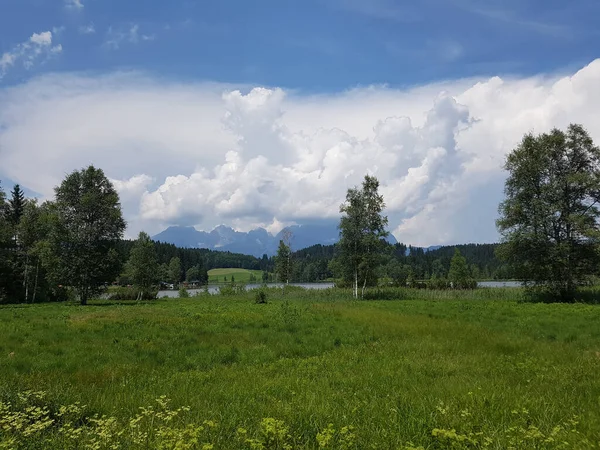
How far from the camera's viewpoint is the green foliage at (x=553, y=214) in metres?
35.8

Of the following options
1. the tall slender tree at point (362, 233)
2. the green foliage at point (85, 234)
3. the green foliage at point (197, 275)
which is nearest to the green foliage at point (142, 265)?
the green foliage at point (85, 234)

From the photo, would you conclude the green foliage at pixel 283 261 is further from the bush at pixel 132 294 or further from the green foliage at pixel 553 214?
the green foliage at pixel 553 214

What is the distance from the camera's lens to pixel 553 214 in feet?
120

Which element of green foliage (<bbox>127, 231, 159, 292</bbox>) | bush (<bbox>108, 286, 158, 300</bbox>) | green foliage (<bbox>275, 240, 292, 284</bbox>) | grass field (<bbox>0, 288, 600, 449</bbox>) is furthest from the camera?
green foliage (<bbox>275, 240, 292, 284</bbox>)

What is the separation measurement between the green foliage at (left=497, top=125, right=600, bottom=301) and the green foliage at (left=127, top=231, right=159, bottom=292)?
1960 inches

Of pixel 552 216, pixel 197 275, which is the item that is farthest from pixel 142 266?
pixel 197 275

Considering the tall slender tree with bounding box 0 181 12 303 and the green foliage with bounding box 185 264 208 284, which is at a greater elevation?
the tall slender tree with bounding box 0 181 12 303

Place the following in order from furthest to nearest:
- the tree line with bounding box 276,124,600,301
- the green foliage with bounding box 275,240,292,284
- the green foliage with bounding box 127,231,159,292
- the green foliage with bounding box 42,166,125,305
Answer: the green foliage with bounding box 275,240,292,284
the green foliage with bounding box 127,231,159,292
the green foliage with bounding box 42,166,125,305
the tree line with bounding box 276,124,600,301

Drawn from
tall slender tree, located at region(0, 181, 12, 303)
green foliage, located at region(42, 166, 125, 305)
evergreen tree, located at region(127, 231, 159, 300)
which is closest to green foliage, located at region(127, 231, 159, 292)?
evergreen tree, located at region(127, 231, 159, 300)

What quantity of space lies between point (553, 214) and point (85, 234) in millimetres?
50006

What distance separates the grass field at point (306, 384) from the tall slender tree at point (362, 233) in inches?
1117

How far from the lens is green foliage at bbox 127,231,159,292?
59031 mm

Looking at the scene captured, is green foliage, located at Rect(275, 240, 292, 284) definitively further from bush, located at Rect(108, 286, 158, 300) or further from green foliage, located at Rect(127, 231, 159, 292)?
bush, located at Rect(108, 286, 158, 300)

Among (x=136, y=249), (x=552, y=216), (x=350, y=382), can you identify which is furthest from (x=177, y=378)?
(x=136, y=249)
